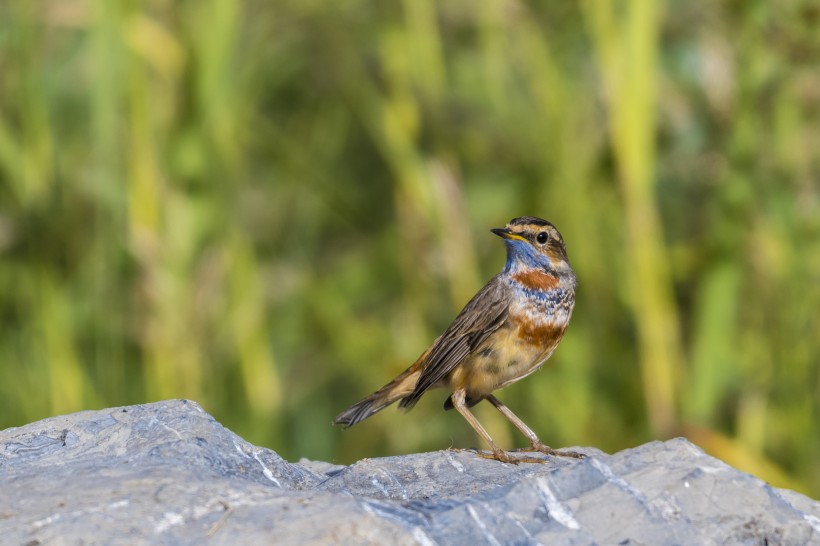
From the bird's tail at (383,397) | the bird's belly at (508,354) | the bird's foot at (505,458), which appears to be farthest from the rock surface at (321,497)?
the bird's tail at (383,397)

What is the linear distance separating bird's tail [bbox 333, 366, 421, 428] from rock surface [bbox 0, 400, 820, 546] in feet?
3.82

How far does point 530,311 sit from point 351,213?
7.73ft

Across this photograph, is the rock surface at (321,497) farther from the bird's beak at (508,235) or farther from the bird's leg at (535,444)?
the bird's beak at (508,235)

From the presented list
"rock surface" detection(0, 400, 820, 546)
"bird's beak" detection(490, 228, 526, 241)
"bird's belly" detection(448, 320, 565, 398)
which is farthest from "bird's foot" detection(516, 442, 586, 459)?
"bird's beak" detection(490, 228, 526, 241)

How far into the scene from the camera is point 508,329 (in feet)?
18.0

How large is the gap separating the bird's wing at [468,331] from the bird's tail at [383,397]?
154mm

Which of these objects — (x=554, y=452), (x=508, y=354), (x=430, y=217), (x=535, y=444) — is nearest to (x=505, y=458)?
(x=554, y=452)

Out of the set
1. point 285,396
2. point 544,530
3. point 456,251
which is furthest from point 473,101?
point 544,530

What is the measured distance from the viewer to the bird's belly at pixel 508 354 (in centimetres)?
545

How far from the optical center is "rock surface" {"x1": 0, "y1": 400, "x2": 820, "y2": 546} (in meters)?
3.36

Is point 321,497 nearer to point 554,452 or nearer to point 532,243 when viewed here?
point 554,452

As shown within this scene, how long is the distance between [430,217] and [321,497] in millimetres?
3408

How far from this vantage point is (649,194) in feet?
20.7

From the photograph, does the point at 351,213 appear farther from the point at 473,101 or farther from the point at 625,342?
the point at 625,342
